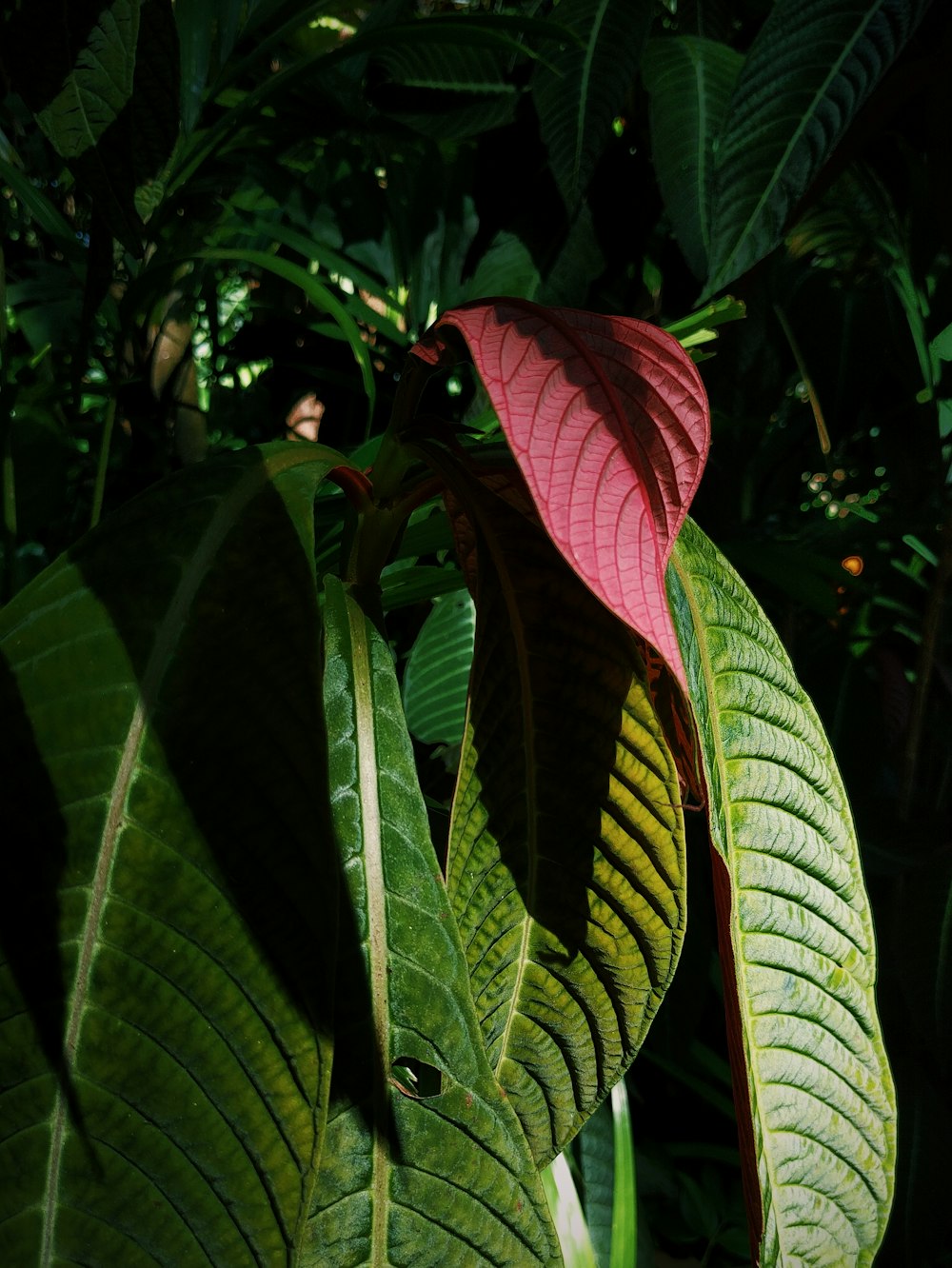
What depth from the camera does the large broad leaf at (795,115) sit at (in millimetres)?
620

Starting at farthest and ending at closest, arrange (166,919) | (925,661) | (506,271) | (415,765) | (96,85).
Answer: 1. (925,661)
2. (506,271)
3. (415,765)
4. (96,85)
5. (166,919)

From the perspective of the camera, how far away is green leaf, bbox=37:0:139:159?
1.28ft

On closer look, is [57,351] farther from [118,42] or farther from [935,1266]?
[935,1266]

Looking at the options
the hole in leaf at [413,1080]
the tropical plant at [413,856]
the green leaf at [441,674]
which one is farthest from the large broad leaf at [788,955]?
the green leaf at [441,674]

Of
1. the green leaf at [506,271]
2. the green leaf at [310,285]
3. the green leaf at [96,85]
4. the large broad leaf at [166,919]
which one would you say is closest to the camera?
the large broad leaf at [166,919]

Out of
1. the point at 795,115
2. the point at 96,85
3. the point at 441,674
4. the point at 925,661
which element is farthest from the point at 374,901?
the point at 925,661

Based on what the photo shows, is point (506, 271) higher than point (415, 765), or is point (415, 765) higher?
point (506, 271)

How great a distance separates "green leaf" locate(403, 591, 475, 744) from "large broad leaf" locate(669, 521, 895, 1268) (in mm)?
408

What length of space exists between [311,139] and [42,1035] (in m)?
0.91

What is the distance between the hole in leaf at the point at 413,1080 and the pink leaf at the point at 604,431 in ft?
0.62

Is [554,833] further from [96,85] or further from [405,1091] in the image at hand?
[96,85]

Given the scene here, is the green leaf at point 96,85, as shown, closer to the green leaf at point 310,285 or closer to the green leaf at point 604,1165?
the green leaf at point 310,285

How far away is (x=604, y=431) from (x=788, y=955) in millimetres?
210

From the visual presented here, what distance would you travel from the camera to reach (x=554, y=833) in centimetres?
40
